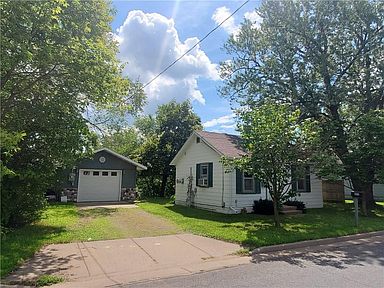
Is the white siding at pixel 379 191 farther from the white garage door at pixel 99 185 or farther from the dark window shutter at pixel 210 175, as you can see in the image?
the white garage door at pixel 99 185

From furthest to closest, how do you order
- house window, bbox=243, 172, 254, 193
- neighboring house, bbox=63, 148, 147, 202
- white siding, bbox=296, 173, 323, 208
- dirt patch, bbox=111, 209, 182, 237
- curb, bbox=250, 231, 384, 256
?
neighboring house, bbox=63, 148, 147, 202, white siding, bbox=296, 173, 323, 208, house window, bbox=243, 172, 254, 193, dirt patch, bbox=111, 209, 182, 237, curb, bbox=250, 231, 384, 256

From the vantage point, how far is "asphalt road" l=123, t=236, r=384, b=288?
16.9 ft

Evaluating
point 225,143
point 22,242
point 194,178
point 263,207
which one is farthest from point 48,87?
point 263,207

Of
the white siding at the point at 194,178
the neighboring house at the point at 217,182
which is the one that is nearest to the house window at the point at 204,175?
the neighboring house at the point at 217,182

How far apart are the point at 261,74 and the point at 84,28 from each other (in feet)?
40.3

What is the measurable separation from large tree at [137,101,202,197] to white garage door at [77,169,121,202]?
19.9ft

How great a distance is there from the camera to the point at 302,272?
19.1 ft

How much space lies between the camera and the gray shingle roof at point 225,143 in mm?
14905

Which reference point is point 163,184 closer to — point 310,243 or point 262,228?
point 262,228

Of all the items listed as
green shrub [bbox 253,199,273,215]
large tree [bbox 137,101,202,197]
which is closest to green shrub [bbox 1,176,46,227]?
green shrub [bbox 253,199,273,215]

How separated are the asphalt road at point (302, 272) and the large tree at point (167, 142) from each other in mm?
20193

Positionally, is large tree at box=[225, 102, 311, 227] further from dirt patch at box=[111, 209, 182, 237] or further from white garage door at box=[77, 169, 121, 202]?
white garage door at box=[77, 169, 121, 202]

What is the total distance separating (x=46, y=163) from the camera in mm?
9555

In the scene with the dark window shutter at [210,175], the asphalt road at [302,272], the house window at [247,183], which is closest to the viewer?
the asphalt road at [302,272]
